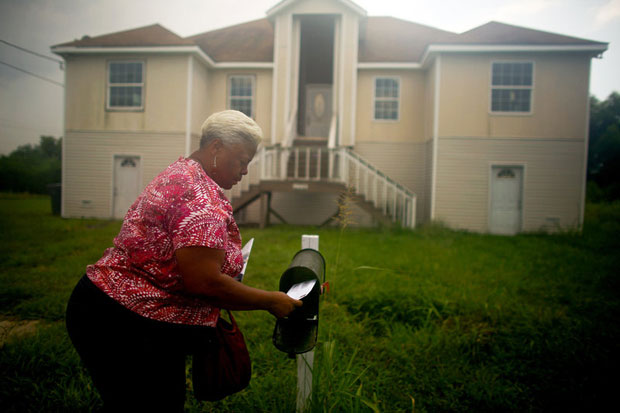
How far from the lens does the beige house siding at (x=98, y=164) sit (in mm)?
11688

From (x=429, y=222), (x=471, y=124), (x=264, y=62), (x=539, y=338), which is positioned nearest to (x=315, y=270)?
(x=539, y=338)

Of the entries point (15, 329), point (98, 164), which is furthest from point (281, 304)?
point (98, 164)

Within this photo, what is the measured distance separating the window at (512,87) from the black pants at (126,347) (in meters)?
11.6

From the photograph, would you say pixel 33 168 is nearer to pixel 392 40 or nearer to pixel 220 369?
pixel 220 369

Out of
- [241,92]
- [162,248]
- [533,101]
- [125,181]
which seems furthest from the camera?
[241,92]

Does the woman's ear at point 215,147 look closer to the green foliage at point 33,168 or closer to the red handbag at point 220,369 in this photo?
the red handbag at point 220,369

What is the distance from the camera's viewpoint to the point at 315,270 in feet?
4.67

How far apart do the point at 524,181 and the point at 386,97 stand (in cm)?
502

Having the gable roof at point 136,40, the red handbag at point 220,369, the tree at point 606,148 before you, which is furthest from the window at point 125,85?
the tree at point 606,148

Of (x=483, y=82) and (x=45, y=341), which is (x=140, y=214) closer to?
(x=45, y=341)

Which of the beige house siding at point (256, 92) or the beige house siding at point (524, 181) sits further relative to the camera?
the beige house siding at point (256, 92)

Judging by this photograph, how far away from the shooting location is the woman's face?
144cm

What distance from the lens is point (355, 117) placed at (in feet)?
39.5

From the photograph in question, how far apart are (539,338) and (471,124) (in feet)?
28.8
